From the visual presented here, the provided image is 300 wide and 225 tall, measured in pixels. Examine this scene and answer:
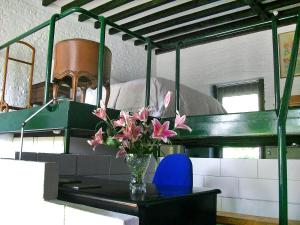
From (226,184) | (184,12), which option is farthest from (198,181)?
(184,12)

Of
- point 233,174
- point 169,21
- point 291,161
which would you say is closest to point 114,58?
point 169,21

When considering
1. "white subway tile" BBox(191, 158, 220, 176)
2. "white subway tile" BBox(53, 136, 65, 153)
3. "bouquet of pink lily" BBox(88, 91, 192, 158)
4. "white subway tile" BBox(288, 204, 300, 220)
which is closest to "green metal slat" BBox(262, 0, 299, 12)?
"white subway tile" BBox(191, 158, 220, 176)

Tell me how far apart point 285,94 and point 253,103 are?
4883mm

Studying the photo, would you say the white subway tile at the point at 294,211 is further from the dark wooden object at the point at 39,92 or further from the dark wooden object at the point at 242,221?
the dark wooden object at the point at 39,92

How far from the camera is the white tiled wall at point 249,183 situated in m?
2.75

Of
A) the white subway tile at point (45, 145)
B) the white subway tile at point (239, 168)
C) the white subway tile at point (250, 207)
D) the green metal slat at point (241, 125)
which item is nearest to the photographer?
the green metal slat at point (241, 125)

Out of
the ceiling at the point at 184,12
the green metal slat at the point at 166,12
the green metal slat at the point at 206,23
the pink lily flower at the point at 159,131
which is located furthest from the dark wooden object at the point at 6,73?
the pink lily flower at the point at 159,131

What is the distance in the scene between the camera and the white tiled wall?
275 cm

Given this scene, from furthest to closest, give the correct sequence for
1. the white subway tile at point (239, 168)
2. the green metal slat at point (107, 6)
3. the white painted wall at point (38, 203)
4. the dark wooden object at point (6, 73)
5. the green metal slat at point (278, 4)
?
the green metal slat at point (107, 6) < the green metal slat at point (278, 4) < the dark wooden object at point (6, 73) < the white subway tile at point (239, 168) < the white painted wall at point (38, 203)

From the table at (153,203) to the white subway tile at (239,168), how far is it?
49.7 inches

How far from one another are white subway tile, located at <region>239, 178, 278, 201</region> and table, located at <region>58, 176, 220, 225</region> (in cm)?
122

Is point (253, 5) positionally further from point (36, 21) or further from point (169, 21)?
point (36, 21)

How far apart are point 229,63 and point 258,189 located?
156 inches

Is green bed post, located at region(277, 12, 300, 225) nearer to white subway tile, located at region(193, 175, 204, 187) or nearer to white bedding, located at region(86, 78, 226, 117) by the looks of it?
white bedding, located at region(86, 78, 226, 117)
